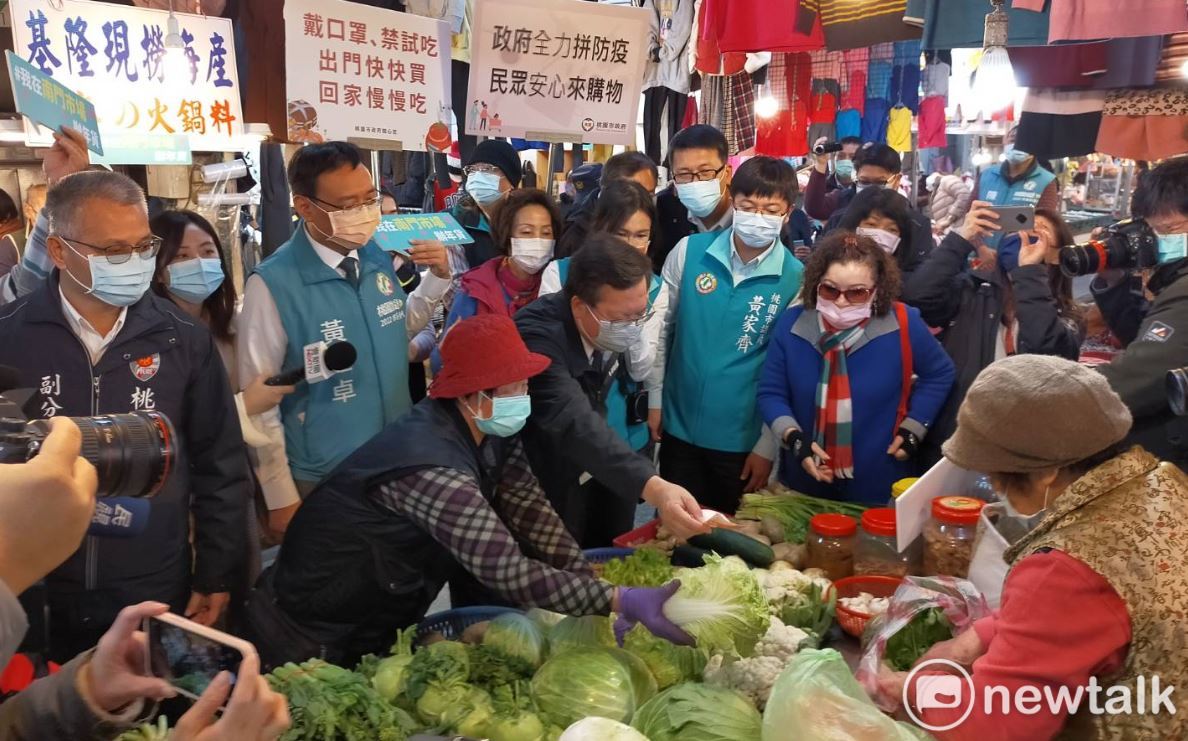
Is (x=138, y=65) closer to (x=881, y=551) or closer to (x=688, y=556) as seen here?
(x=688, y=556)

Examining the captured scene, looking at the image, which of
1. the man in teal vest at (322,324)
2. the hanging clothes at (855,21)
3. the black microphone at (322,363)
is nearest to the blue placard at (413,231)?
the man in teal vest at (322,324)

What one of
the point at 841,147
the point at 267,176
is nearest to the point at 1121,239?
the point at 267,176

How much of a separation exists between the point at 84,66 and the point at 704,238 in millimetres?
2439

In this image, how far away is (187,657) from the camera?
4.17 ft

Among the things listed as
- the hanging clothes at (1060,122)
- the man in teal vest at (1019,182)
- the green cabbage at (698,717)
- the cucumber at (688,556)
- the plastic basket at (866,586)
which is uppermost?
the hanging clothes at (1060,122)

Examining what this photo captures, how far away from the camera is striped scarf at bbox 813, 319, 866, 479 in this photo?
320cm

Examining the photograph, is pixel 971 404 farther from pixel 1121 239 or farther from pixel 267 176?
pixel 267 176

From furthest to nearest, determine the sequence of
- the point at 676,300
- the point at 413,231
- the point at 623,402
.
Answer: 1. the point at 676,300
2. the point at 623,402
3. the point at 413,231

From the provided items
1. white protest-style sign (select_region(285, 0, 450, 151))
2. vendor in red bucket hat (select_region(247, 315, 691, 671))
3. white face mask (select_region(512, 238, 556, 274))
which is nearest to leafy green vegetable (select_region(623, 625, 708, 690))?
vendor in red bucket hat (select_region(247, 315, 691, 671))

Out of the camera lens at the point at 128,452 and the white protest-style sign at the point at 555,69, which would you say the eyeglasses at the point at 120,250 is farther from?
the white protest-style sign at the point at 555,69

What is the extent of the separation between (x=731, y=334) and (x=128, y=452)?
2502 mm

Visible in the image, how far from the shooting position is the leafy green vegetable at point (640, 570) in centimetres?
243

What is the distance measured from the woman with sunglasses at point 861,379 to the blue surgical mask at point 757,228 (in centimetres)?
35

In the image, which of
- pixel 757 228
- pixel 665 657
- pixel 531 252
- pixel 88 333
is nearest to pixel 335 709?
pixel 665 657
